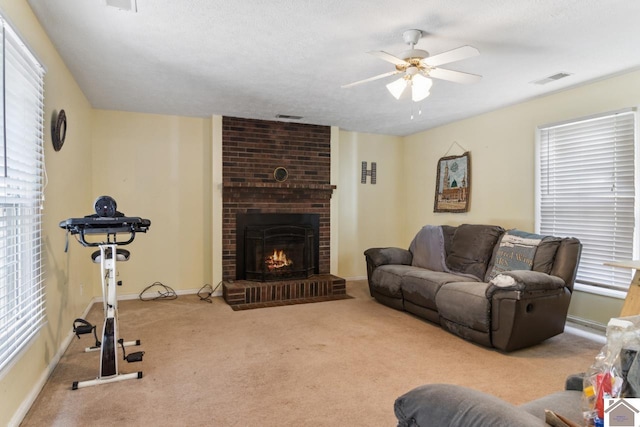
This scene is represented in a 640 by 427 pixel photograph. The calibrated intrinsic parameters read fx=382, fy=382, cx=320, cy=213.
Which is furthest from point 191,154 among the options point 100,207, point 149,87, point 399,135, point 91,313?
point 399,135

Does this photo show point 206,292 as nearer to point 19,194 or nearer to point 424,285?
point 424,285

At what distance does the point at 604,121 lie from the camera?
3518mm

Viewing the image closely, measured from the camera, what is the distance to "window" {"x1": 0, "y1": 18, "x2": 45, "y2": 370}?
1.95 m

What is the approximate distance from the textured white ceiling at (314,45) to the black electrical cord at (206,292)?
2.37 metres

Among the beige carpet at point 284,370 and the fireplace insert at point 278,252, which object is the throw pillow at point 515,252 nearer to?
the beige carpet at point 284,370

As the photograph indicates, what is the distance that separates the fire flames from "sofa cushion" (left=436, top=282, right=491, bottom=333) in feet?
7.35

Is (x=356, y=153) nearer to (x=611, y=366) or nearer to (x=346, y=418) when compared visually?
(x=346, y=418)

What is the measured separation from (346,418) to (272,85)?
2.91 m

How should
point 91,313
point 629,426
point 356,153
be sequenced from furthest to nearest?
point 356,153 → point 91,313 → point 629,426

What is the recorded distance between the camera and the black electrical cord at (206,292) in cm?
482

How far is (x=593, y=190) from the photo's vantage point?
3607mm

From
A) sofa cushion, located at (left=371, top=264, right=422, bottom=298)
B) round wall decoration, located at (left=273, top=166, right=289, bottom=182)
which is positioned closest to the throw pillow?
sofa cushion, located at (left=371, top=264, right=422, bottom=298)

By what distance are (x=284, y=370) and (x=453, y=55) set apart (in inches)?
95.5

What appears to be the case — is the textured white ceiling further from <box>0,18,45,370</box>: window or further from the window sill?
the window sill
